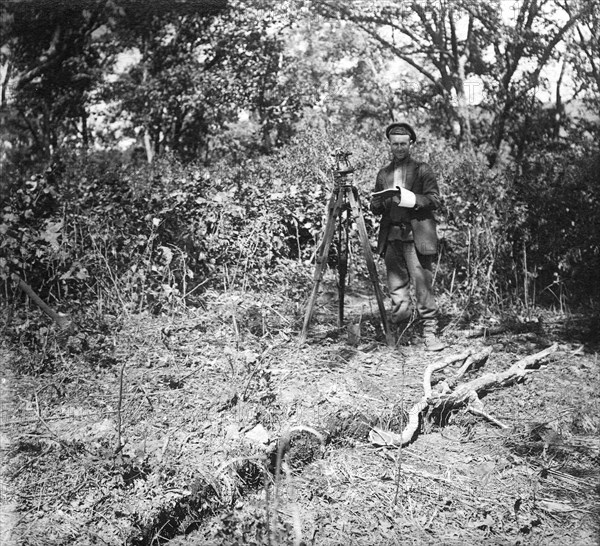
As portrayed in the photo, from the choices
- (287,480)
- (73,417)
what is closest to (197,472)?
(287,480)

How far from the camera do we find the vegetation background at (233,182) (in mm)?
5719

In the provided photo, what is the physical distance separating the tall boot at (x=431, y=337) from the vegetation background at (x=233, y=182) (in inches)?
26.4

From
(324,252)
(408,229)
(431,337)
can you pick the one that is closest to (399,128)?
(408,229)

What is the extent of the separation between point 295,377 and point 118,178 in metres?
3.04

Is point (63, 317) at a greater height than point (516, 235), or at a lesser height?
lesser

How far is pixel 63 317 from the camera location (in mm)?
5090

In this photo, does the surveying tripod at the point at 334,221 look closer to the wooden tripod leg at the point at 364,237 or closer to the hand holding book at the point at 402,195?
the wooden tripod leg at the point at 364,237

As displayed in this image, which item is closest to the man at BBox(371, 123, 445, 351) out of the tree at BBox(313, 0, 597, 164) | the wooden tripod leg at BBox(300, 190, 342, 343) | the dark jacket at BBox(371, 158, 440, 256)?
the dark jacket at BBox(371, 158, 440, 256)

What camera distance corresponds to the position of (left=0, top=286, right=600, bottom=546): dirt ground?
3.11 m

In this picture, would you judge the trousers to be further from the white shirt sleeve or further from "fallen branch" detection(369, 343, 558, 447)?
"fallen branch" detection(369, 343, 558, 447)

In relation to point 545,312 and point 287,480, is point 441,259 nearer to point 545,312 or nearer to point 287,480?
point 545,312

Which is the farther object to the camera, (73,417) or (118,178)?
(118,178)

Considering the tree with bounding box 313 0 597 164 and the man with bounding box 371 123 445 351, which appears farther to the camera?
the tree with bounding box 313 0 597 164

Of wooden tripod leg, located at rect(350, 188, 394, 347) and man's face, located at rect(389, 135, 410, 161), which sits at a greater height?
man's face, located at rect(389, 135, 410, 161)
